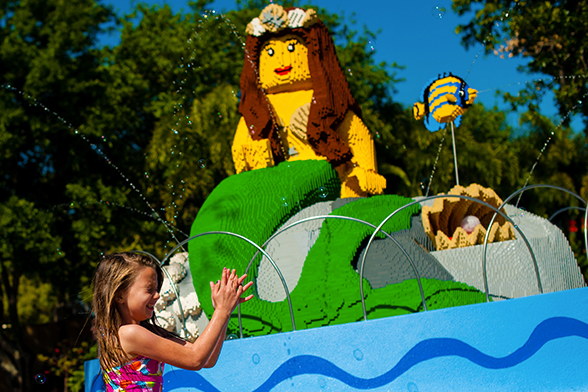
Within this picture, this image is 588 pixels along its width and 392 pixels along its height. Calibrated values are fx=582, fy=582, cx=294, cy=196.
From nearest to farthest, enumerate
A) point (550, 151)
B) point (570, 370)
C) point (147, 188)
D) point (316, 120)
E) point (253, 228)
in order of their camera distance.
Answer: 1. point (570, 370)
2. point (253, 228)
3. point (316, 120)
4. point (147, 188)
5. point (550, 151)

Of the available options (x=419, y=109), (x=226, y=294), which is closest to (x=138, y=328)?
(x=226, y=294)

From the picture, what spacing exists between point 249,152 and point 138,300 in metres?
5.74

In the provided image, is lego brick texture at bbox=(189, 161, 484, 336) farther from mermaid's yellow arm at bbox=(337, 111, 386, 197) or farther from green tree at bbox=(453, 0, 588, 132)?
green tree at bbox=(453, 0, 588, 132)

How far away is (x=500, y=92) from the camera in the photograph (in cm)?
1185

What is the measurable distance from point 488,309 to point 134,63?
12.2m

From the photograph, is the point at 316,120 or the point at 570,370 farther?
the point at 316,120

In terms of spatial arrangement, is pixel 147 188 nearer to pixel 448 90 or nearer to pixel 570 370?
pixel 448 90

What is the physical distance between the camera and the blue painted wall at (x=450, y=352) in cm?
374

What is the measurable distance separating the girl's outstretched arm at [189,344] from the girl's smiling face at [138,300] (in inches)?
2.4

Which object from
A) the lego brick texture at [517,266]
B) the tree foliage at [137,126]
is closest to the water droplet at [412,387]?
the lego brick texture at [517,266]

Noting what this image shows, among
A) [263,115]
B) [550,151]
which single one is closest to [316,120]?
[263,115]

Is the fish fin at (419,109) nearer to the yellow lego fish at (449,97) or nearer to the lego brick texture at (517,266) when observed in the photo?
the yellow lego fish at (449,97)

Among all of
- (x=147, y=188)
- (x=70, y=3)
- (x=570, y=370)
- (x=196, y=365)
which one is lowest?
(x=570, y=370)

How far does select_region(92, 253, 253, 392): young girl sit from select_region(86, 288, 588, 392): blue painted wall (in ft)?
6.67
